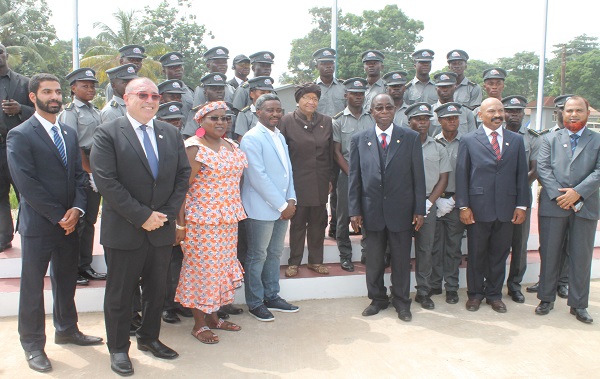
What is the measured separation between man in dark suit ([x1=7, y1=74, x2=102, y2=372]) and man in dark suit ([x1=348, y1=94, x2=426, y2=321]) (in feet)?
8.27

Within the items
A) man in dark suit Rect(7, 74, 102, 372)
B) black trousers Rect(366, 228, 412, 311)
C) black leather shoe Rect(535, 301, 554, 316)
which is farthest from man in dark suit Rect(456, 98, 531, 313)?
man in dark suit Rect(7, 74, 102, 372)

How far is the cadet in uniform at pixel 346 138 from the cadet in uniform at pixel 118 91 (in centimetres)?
230

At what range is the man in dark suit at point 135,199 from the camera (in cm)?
366

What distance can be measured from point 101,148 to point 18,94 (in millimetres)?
2635

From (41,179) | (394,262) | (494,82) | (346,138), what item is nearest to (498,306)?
(394,262)

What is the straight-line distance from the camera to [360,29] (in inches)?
2112

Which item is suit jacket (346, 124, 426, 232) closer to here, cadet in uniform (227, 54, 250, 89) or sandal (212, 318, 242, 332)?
sandal (212, 318, 242, 332)

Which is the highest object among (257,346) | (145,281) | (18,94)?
(18,94)

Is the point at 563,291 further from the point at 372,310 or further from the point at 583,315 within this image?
the point at 372,310

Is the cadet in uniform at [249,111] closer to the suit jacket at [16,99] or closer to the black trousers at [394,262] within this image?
the black trousers at [394,262]

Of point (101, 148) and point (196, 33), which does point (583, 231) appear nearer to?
point (101, 148)

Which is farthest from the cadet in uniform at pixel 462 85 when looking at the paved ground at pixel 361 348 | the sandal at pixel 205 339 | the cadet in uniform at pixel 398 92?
the sandal at pixel 205 339

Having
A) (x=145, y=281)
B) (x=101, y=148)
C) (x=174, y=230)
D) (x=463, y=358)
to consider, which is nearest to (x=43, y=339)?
(x=145, y=281)

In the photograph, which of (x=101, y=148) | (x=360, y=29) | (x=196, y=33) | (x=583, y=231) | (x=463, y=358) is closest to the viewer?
(x=101, y=148)
